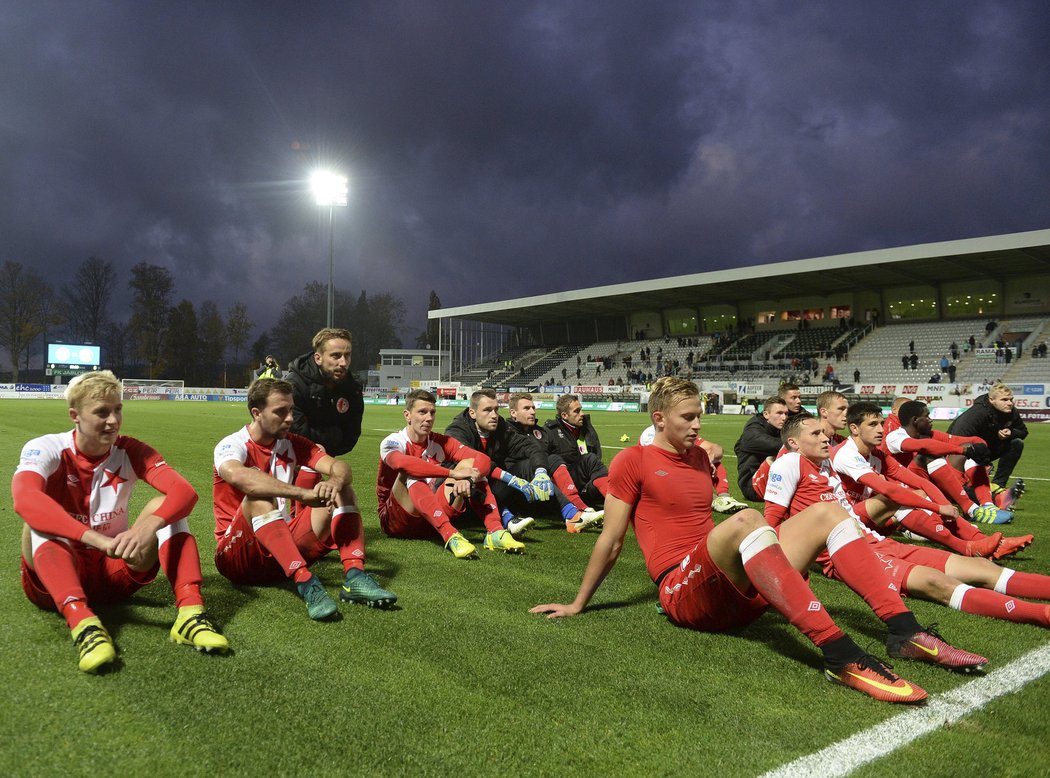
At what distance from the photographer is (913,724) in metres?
2.58

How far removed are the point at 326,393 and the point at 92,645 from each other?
112 inches

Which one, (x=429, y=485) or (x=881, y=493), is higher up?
(x=881, y=493)

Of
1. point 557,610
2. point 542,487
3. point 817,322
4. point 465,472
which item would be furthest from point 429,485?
point 817,322

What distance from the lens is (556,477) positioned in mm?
7207

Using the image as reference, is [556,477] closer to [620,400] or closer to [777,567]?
[777,567]

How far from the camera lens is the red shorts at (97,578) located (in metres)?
3.54

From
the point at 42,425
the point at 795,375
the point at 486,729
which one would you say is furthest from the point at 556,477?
the point at 795,375

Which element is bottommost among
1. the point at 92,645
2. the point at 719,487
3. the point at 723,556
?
the point at 719,487

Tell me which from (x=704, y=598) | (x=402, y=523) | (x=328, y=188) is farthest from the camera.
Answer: (x=328, y=188)

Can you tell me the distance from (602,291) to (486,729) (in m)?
52.5

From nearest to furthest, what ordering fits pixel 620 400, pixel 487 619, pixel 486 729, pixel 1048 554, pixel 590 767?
pixel 590 767
pixel 486 729
pixel 487 619
pixel 1048 554
pixel 620 400

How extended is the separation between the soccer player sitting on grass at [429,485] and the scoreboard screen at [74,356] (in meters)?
53.0

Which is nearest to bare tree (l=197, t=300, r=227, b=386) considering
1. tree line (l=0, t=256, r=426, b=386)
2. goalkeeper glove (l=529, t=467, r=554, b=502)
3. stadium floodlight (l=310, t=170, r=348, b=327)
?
tree line (l=0, t=256, r=426, b=386)

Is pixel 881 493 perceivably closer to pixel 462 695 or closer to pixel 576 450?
pixel 576 450
